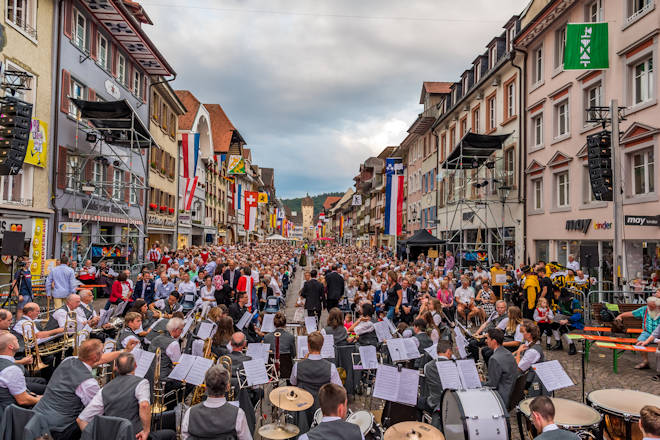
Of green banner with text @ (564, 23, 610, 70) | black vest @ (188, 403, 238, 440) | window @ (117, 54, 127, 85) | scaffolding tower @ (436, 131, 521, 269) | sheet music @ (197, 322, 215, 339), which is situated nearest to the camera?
black vest @ (188, 403, 238, 440)

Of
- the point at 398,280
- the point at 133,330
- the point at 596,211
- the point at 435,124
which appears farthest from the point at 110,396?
the point at 435,124

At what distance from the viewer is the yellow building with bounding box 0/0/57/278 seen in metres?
14.1

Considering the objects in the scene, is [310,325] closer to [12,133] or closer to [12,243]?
[12,243]

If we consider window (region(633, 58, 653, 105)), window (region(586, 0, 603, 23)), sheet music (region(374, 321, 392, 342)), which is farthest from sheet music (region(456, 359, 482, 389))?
window (region(586, 0, 603, 23))

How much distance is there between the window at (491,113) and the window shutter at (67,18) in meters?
20.3

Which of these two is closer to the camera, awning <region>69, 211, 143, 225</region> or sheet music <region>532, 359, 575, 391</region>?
sheet music <region>532, 359, 575, 391</region>

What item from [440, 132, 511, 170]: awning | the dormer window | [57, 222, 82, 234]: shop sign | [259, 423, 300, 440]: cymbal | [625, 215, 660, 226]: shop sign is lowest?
[259, 423, 300, 440]: cymbal

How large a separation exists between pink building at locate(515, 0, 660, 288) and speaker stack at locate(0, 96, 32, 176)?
664 inches

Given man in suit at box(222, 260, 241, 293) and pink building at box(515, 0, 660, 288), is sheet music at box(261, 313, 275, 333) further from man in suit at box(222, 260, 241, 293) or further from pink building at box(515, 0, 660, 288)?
pink building at box(515, 0, 660, 288)

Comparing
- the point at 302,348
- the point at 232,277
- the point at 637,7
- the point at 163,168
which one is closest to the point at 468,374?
the point at 302,348

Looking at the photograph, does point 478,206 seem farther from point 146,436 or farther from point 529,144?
point 146,436

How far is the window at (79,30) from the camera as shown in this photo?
58.9 ft

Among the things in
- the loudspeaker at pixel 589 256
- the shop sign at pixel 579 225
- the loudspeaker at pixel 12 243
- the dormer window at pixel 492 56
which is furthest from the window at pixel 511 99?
the loudspeaker at pixel 12 243

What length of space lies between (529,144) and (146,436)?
20.3 m
